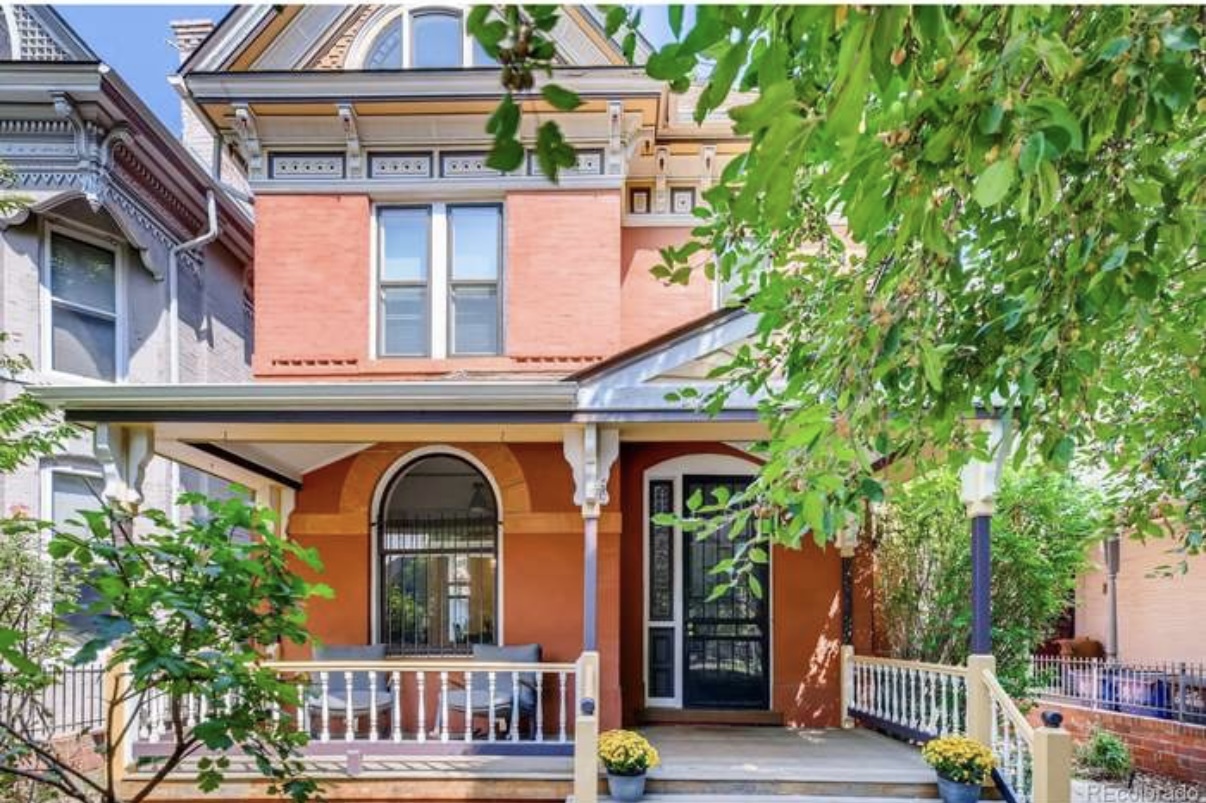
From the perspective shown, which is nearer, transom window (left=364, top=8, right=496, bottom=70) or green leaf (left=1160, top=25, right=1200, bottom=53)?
green leaf (left=1160, top=25, right=1200, bottom=53)

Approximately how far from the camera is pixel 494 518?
8797mm

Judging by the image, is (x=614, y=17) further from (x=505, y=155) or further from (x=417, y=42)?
(x=417, y=42)

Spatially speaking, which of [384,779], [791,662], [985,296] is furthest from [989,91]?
[791,662]

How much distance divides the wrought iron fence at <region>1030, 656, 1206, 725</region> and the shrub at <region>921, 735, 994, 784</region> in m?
4.67

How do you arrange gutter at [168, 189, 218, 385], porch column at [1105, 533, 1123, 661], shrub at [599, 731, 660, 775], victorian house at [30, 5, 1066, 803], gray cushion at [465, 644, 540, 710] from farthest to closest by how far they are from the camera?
porch column at [1105, 533, 1123, 661] < gutter at [168, 189, 218, 385] < victorian house at [30, 5, 1066, 803] < gray cushion at [465, 644, 540, 710] < shrub at [599, 731, 660, 775]


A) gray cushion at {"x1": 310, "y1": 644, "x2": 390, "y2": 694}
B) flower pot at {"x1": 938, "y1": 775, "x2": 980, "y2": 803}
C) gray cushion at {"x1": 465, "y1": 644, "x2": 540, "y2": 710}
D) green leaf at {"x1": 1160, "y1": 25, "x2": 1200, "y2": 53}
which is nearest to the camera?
green leaf at {"x1": 1160, "y1": 25, "x2": 1200, "y2": 53}

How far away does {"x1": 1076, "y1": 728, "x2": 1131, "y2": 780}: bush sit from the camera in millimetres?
10109

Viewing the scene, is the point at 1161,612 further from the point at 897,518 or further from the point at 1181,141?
the point at 1181,141

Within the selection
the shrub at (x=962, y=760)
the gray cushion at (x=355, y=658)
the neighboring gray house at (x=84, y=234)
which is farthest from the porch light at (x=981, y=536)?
the neighboring gray house at (x=84, y=234)

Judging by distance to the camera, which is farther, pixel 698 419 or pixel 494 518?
pixel 494 518

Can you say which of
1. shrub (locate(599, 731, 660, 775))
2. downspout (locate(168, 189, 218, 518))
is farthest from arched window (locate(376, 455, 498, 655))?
downspout (locate(168, 189, 218, 518))

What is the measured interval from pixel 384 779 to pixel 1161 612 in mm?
14258

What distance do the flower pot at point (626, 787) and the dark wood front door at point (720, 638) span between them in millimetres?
2893

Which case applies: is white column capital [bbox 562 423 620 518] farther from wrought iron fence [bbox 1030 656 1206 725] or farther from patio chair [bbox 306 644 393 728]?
wrought iron fence [bbox 1030 656 1206 725]
